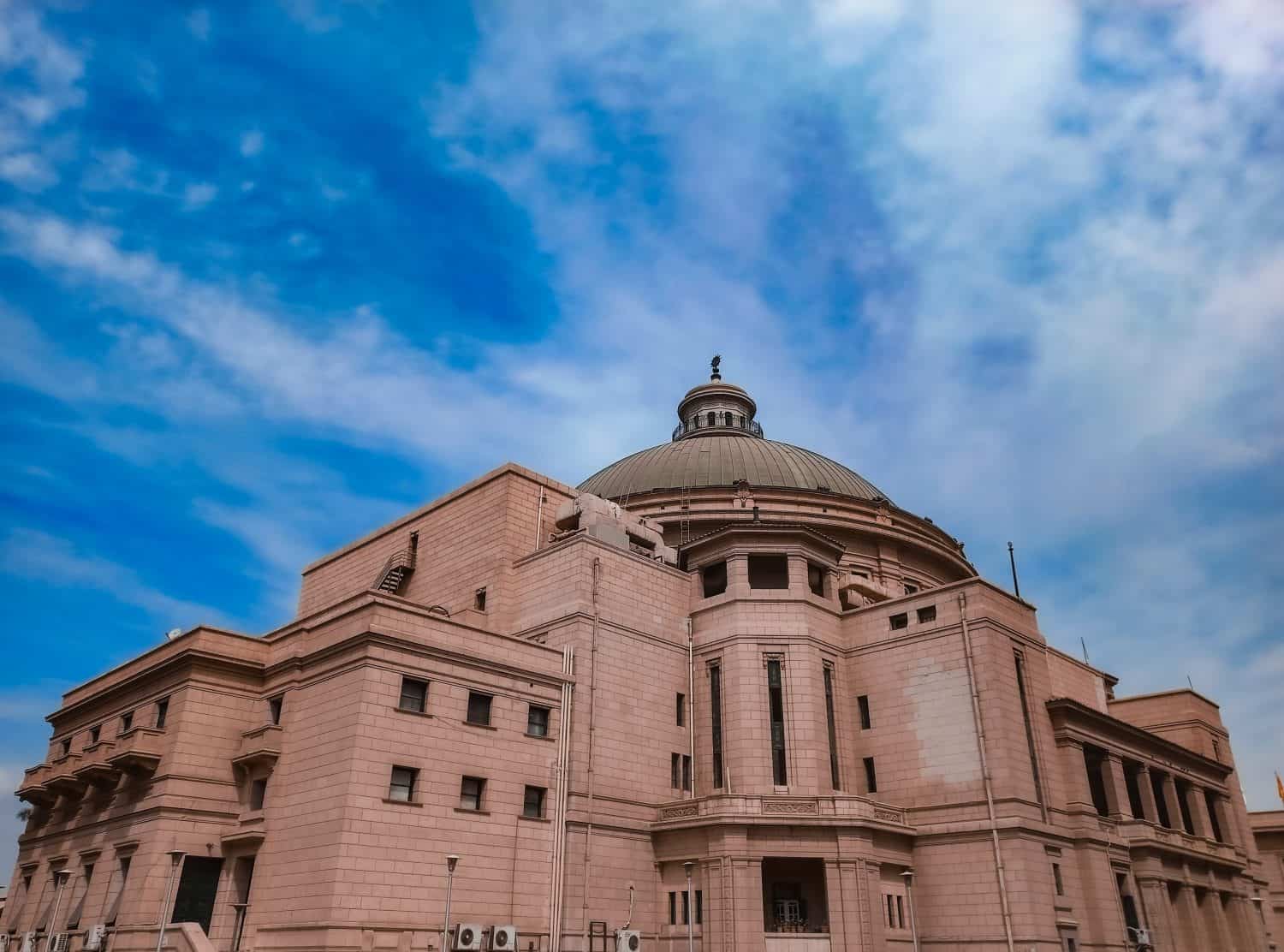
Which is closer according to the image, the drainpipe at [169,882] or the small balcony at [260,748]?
the drainpipe at [169,882]

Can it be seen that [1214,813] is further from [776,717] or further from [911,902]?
[776,717]

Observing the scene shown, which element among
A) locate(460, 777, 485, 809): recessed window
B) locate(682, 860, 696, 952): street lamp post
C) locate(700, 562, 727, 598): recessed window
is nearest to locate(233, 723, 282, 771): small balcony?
locate(460, 777, 485, 809): recessed window

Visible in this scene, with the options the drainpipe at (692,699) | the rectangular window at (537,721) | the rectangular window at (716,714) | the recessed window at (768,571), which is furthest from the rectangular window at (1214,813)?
the rectangular window at (537,721)

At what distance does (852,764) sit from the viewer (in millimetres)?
46844

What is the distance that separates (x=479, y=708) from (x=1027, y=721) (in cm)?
2405

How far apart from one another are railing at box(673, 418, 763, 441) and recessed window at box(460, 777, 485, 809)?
4167cm

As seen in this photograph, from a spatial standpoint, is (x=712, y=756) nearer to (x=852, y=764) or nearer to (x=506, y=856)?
(x=852, y=764)

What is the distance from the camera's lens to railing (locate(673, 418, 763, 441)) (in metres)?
77.1

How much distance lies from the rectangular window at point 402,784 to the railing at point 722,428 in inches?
1726

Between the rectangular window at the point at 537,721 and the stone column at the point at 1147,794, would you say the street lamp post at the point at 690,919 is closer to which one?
the rectangular window at the point at 537,721

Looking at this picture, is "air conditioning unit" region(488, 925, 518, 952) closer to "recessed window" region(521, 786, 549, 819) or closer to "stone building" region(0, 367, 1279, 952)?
"stone building" region(0, 367, 1279, 952)

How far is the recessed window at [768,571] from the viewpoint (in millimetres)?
49375

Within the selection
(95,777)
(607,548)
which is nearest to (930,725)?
(607,548)

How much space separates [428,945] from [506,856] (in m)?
4.50
